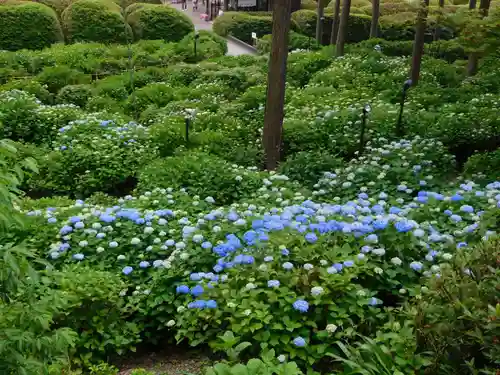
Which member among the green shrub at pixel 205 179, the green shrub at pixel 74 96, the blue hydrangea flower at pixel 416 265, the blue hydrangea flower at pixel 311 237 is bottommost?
the green shrub at pixel 74 96

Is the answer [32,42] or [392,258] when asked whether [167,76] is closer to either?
[32,42]

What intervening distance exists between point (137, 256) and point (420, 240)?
2.40m

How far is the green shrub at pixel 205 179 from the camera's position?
253 inches

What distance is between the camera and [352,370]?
3336 millimetres

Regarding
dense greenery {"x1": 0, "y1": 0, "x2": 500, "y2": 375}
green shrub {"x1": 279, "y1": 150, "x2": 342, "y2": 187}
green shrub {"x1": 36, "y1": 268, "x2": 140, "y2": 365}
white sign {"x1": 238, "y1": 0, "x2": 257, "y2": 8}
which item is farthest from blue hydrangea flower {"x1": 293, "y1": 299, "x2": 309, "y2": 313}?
white sign {"x1": 238, "y1": 0, "x2": 257, "y2": 8}

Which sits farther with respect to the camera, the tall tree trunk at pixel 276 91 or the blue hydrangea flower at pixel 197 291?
the tall tree trunk at pixel 276 91

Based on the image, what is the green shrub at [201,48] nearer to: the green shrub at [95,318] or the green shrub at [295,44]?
the green shrub at [295,44]

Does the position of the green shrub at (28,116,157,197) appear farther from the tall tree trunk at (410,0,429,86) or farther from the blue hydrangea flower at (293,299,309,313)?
the tall tree trunk at (410,0,429,86)

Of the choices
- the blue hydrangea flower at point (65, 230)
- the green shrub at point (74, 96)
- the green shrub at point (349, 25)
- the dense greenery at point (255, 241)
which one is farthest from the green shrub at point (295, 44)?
the blue hydrangea flower at point (65, 230)

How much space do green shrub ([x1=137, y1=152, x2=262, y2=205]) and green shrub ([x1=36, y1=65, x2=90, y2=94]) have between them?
6.68 metres

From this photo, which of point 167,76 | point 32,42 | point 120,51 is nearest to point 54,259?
point 167,76

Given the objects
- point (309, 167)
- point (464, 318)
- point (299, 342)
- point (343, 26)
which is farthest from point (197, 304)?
point (343, 26)

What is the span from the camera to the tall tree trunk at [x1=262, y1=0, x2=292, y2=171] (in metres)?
7.69

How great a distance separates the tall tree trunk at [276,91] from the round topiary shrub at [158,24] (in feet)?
41.9
